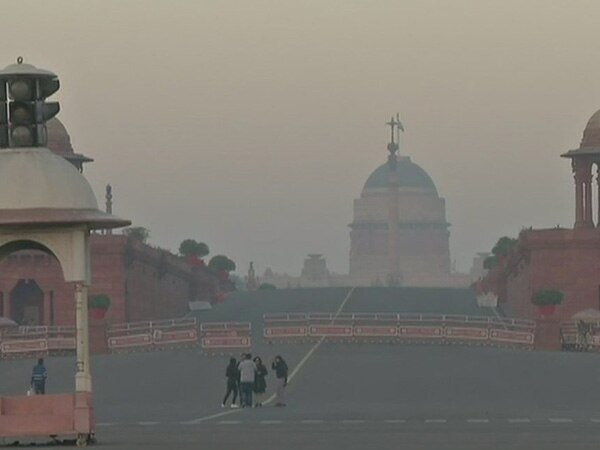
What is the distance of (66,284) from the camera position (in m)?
100

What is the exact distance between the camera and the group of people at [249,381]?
169ft

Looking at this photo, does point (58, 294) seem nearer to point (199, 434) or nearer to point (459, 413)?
point (459, 413)

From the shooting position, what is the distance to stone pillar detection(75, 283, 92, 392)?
35531mm

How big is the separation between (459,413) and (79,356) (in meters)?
11.7

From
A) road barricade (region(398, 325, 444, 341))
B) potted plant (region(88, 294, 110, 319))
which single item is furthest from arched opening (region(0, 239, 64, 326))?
road barricade (region(398, 325, 444, 341))

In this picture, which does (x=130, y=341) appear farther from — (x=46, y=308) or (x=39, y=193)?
(x=39, y=193)

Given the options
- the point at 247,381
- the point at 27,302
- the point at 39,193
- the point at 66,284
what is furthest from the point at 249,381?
the point at 27,302

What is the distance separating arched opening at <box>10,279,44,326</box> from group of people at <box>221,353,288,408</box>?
51.5 m

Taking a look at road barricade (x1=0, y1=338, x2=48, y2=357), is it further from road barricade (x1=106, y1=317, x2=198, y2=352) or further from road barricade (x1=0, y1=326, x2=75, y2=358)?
road barricade (x1=106, y1=317, x2=198, y2=352)

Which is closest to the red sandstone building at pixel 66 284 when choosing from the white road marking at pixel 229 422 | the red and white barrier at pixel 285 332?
the red and white barrier at pixel 285 332

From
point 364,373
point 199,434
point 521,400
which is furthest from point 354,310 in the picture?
point 199,434

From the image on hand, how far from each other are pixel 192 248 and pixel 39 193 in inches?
4725

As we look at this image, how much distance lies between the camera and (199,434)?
38.1 metres

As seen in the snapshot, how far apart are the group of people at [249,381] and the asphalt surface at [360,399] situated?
0.51 meters
